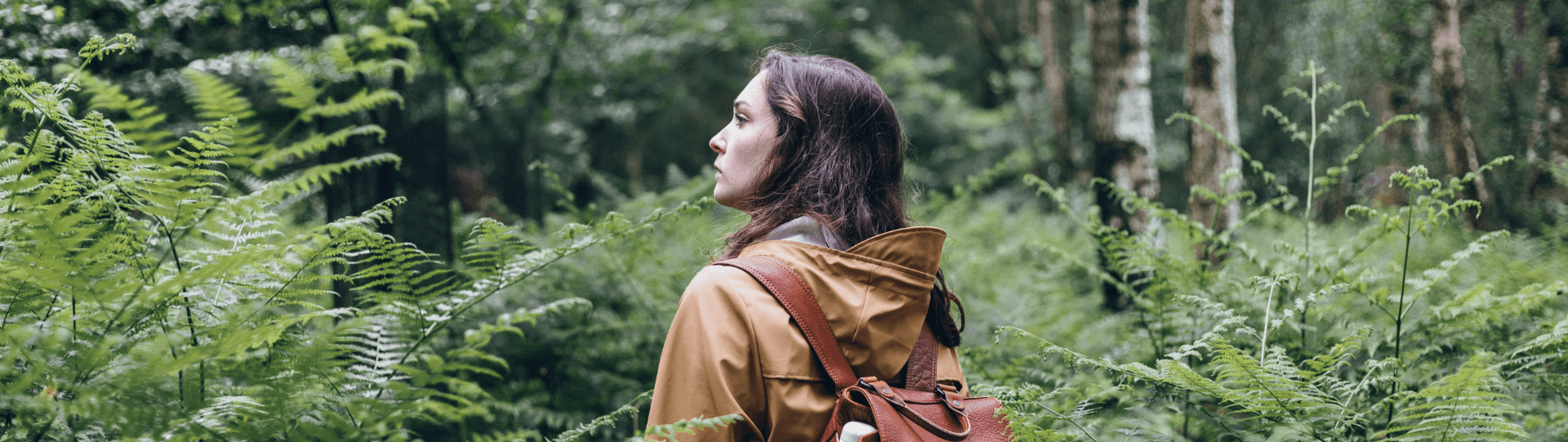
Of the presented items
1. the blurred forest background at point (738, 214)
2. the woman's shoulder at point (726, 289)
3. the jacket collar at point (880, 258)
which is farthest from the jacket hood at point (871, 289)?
the blurred forest background at point (738, 214)

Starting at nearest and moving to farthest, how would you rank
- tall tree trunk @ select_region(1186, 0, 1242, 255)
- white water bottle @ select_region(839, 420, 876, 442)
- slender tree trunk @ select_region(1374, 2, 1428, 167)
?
white water bottle @ select_region(839, 420, 876, 442), tall tree trunk @ select_region(1186, 0, 1242, 255), slender tree trunk @ select_region(1374, 2, 1428, 167)

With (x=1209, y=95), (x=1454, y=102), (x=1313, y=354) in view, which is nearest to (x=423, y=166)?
(x=1313, y=354)

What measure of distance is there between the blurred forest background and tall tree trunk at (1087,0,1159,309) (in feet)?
0.05

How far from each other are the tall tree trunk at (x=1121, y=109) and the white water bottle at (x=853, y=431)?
365 cm

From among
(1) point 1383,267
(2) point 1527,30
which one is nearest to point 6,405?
(1) point 1383,267

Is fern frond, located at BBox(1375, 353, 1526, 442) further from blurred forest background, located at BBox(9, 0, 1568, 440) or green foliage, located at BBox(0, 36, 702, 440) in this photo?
green foliage, located at BBox(0, 36, 702, 440)

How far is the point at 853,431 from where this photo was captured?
149 cm

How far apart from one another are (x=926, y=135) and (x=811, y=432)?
1626 centimetres

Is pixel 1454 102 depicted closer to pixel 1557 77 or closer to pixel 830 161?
pixel 1557 77

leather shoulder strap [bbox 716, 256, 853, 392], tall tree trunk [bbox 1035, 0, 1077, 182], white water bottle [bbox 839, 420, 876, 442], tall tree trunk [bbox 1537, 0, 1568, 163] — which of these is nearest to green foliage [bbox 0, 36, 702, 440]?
leather shoulder strap [bbox 716, 256, 853, 392]

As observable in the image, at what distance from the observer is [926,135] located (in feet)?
56.9

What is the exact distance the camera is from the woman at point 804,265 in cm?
154

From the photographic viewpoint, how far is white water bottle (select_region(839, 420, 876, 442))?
1484mm

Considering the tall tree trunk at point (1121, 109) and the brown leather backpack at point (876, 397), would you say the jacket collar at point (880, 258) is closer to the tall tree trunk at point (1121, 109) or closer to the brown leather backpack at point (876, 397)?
the brown leather backpack at point (876, 397)
